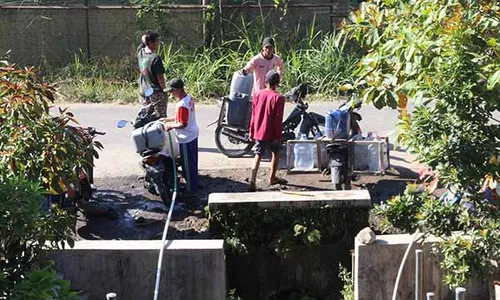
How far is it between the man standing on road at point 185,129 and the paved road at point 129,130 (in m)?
1.30

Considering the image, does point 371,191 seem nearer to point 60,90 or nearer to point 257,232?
point 257,232

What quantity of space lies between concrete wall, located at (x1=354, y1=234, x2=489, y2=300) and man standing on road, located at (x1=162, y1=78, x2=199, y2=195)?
303 cm

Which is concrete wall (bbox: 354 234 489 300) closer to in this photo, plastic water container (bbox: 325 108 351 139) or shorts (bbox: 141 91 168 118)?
plastic water container (bbox: 325 108 351 139)

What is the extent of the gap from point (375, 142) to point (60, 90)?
7.99 m

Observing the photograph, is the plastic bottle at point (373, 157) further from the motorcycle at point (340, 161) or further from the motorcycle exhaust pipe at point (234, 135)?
the motorcycle exhaust pipe at point (234, 135)

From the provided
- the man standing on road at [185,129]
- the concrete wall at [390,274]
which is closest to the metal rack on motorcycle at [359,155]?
the man standing on road at [185,129]

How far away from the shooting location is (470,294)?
7137 mm

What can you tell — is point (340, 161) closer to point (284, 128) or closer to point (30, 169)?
point (284, 128)

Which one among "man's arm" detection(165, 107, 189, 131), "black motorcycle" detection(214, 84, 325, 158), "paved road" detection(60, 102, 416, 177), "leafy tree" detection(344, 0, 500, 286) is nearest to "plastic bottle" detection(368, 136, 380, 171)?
"paved road" detection(60, 102, 416, 177)

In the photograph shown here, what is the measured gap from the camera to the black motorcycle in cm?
1091

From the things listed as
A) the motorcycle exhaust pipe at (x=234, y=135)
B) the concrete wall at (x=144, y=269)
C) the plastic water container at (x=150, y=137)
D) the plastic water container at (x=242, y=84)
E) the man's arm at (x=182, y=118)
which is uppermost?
the plastic water container at (x=242, y=84)

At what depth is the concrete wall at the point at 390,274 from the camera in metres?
7.11

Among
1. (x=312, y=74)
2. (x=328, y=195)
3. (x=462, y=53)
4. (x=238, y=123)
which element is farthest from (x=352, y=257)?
(x=312, y=74)

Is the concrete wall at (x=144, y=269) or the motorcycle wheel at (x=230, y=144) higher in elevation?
the motorcycle wheel at (x=230, y=144)
